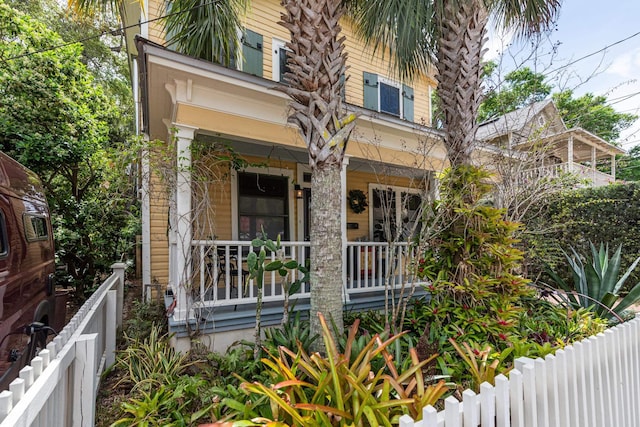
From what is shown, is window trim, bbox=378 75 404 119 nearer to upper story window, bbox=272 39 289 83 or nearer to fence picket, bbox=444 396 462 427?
upper story window, bbox=272 39 289 83

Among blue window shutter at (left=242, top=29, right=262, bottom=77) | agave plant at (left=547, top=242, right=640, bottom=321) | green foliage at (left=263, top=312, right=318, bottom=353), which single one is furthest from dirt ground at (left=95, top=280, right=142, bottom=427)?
blue window shutter at (left=242, top=29, right=262, bottom=77)

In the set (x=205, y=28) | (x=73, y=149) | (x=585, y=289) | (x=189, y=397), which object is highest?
(x=205, y=28)

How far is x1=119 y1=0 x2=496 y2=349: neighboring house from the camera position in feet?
14.4

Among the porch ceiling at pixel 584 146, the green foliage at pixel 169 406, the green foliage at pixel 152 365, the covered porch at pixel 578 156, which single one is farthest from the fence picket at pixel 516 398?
the porch ceiling at pixel 584 146

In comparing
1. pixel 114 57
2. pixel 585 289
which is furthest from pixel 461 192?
pixel 114 57

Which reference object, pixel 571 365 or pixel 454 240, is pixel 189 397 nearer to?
pixel 571 365

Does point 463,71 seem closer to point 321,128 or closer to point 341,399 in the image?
point 321,128

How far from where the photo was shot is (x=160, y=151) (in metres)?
4.55

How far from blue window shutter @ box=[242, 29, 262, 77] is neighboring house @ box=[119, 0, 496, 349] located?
3 centimetres

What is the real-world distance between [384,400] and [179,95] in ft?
15.2

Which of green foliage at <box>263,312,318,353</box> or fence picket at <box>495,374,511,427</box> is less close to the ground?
fence picket at <box>495,374,511,427</box>

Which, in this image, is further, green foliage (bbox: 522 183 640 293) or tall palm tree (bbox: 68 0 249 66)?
green foliage (bbox: 522 183 640 293)

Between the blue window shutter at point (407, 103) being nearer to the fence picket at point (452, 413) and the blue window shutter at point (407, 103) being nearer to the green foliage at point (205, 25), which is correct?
the green foliage at point (205, 25)

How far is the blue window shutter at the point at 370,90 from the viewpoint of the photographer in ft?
33.4
